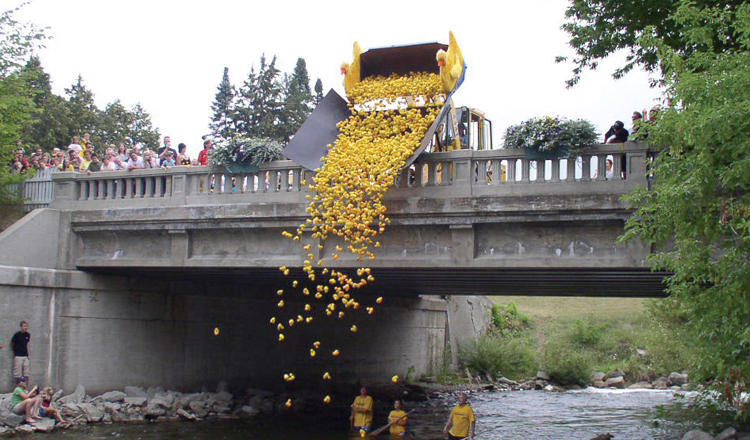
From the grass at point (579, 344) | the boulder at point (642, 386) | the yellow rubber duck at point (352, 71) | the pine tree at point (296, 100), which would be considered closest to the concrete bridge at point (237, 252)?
Result: the yellow rubber duck at point (352, 71)

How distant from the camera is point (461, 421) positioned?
1627cm

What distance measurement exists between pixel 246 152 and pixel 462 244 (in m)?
5.33

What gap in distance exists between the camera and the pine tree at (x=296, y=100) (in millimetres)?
65938

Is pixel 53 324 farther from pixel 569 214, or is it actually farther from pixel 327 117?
pixel 569 214

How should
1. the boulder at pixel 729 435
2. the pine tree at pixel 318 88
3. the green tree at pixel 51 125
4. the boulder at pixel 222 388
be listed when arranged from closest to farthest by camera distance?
the boulder at pixel 729 435 → the boulder at pixel 222 388 → the green tree at pixel 51 125 → the pine tree at pixel 318 88

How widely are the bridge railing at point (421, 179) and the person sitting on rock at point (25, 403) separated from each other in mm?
4718

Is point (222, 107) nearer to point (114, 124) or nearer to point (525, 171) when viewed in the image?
point (114, 124)

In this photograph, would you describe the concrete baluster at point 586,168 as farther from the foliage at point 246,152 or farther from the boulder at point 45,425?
the boulder at point 45,425

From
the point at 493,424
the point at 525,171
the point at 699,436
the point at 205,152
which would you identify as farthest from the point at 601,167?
the point at 493,424

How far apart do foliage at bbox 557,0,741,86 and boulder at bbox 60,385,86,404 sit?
13.3 metres

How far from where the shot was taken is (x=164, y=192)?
1917 cm

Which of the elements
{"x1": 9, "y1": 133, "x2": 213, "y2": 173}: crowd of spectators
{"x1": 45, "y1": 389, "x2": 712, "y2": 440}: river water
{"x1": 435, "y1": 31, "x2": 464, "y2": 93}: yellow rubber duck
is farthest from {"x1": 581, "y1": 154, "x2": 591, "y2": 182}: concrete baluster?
{"x1": 9, "y1": 133, "x2": 213, "y2": 173}: crowd of spectators

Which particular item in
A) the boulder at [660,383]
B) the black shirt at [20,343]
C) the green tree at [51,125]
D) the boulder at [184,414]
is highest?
the green tree at [51,125]

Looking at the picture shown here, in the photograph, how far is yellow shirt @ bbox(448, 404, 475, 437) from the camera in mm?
16219
